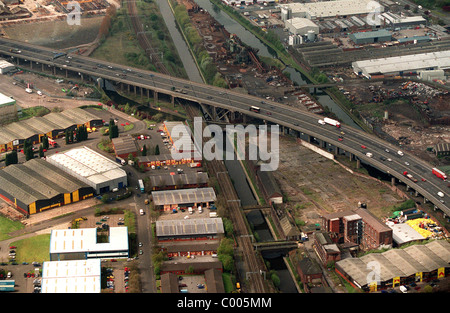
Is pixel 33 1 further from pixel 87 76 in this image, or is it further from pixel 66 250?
pixel 66 250

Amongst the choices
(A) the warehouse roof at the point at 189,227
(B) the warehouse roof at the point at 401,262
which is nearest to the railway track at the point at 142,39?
(A) the warehouse roof at the point at 189,227

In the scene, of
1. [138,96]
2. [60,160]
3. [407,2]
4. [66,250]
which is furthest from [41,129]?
[407,2]

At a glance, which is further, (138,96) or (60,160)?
(138,96)

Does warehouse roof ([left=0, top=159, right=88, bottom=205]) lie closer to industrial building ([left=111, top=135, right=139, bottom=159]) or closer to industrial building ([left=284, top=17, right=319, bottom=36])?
industrial building ([left=111, top=135, right=139, bottom=159])

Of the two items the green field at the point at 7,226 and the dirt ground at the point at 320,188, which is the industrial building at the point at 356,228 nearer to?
the dirt ground at the point at 320,188

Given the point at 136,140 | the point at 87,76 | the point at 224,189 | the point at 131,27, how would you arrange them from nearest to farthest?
the point at 224,189, the point at 136,140, the point at 87,76, the point at 131,27

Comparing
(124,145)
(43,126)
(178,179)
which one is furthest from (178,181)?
(43,126)
